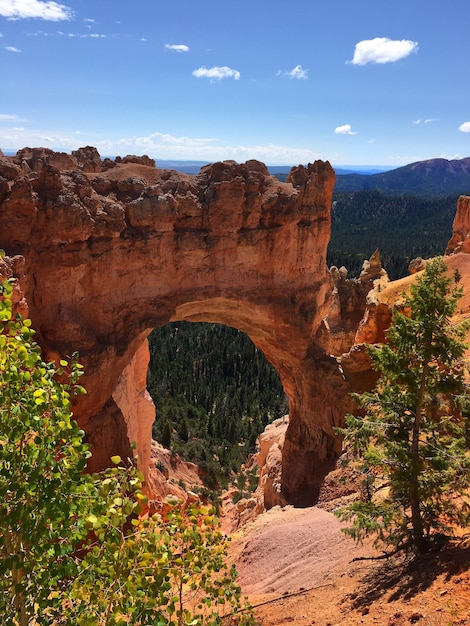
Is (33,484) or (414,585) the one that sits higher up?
(33,484)

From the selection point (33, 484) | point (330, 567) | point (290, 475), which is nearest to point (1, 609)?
point (33, 484)

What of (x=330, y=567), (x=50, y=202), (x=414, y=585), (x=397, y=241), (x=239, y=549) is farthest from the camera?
(x=397, y=241)

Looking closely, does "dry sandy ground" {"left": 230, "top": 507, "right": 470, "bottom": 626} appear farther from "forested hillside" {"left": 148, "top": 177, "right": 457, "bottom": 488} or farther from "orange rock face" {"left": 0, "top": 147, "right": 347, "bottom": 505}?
"forested hillside" {"left": 148, "top": 177, "right": 457, "bottom": 488}

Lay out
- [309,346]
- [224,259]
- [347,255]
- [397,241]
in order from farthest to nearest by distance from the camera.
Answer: [397,241]
[347,255]
[309,346]
[224,259]

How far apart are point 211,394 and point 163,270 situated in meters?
37.5

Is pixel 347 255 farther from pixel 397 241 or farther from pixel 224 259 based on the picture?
pixel 224 259

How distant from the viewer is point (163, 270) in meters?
20.1

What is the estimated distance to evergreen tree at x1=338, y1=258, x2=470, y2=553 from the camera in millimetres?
11117

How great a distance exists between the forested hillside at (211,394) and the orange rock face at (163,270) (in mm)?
16485

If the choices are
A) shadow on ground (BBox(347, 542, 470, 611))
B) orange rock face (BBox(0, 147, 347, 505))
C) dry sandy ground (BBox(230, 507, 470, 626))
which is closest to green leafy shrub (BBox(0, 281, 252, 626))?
dry sandy ground (BBox(230, 507, 470, 626))

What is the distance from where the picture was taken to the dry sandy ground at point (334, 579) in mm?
9117

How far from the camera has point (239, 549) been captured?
18.6m

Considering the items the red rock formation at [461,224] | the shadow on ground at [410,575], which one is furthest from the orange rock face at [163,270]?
the red rock formation at [461,224]

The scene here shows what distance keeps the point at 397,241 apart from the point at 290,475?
13595 cm
